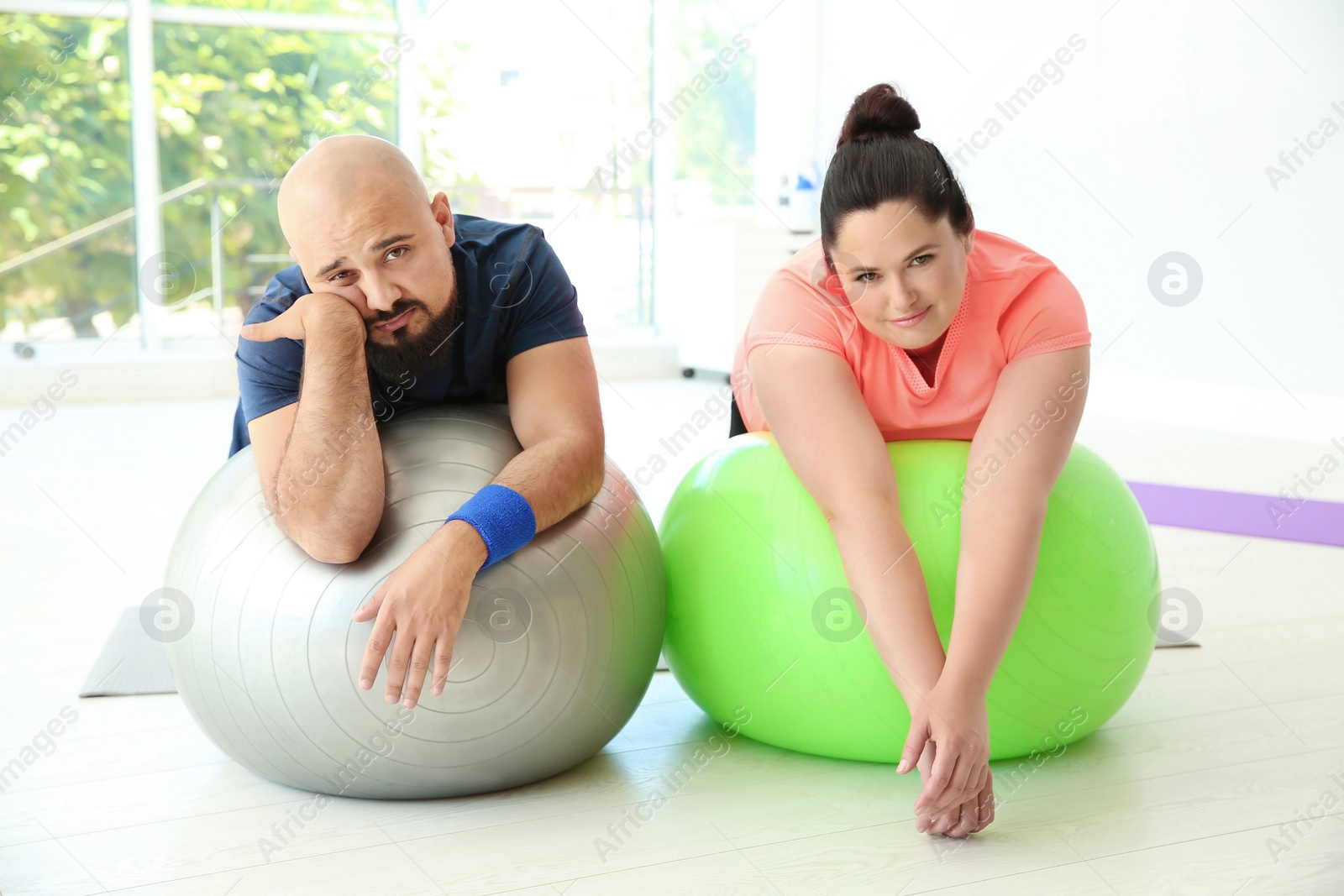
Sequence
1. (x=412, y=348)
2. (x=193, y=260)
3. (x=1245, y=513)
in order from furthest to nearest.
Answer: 1. (x=193, y=260)
2. (x=1245, y=513)
3. (x=412, y=348)

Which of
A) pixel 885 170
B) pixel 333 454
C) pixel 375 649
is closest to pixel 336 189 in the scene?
pixel 333 454

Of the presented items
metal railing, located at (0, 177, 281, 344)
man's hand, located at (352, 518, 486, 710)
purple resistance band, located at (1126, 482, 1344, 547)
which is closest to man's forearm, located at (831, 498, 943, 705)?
man's hand, located at (352, 518, 486, 710)

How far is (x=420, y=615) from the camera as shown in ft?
4.97

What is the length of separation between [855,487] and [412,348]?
0.64m

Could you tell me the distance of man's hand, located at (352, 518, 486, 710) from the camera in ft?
4.96

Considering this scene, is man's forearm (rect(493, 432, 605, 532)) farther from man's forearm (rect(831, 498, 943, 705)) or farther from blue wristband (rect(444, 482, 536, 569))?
man's forearm (rect(831, 498, 943, 705))

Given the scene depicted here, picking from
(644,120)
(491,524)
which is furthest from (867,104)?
(644,120)

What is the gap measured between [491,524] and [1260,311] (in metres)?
4.03

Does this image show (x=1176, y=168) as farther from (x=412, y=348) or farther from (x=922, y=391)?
(x=412, y=348)

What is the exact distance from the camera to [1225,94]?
4.77m

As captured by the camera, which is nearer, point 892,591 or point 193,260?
point 892,591

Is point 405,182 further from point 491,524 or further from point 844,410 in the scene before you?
point 844,410

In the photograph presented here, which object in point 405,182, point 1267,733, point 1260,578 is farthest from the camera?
point 1260,578

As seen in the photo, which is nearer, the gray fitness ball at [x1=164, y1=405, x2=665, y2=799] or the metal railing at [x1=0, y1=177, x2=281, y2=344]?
the gray fitness ball at [x1=164, y1=405, x2=665, y2=799]
